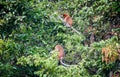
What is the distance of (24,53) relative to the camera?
181 inches

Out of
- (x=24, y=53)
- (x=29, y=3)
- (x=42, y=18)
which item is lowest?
(x=24, y=53)

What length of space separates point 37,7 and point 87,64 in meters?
1.55

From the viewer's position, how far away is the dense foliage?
13.4 feet

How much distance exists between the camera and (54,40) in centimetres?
533

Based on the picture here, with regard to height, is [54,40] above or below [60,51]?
above

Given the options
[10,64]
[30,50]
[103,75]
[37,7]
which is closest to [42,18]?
[37,7]

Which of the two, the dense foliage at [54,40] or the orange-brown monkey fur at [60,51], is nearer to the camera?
the dense foliage at [54,40]

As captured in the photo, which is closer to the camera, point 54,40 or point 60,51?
point 60,51

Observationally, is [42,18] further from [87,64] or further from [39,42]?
[87,64]

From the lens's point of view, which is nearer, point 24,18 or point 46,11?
point 24,18

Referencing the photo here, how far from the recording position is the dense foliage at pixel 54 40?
161 inches

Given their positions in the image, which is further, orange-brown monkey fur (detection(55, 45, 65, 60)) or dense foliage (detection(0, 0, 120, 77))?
orange-brown monkey fur (detection(55, 45, 65, 60))

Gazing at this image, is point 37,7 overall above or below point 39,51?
above

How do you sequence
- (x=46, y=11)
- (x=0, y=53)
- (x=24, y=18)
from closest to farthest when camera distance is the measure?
(x=0, y=53)
(x=24, y=18)
(x=46, y=11)
